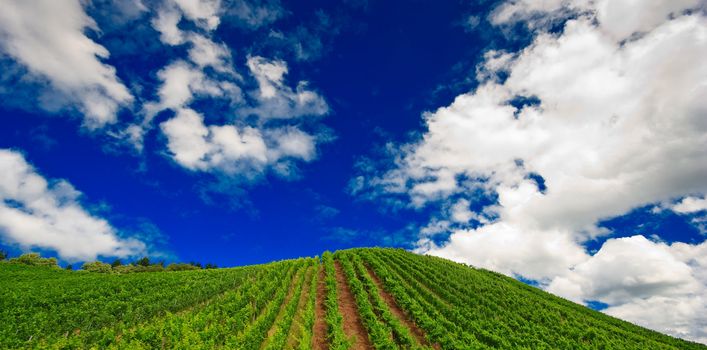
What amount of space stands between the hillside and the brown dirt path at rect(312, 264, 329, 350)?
0.23 feet

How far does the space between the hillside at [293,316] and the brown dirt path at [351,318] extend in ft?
0.29

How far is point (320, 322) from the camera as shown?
26219 mm

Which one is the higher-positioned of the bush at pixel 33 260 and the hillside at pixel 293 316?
the bush at pixel 33 260

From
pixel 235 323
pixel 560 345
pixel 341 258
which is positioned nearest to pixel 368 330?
pixel 235 323

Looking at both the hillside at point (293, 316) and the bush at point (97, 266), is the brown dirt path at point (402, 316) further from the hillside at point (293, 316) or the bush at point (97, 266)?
the bush at point (97, 266)

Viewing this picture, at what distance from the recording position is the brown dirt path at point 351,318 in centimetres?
2300

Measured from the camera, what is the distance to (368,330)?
974 inches

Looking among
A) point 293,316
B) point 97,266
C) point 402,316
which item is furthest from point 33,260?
point 402,316

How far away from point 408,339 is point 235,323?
36.6ft

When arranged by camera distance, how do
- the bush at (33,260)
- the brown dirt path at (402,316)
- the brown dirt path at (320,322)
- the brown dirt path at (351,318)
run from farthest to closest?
the bush at (33,260)
the brown dirt path at (402,316)
the brown dirt path at (351,318)
the brown dirt path at (320,322)

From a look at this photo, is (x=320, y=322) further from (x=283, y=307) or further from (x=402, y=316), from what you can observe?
(x=402, y=316)

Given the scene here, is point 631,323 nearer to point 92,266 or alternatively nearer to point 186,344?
point 186,344

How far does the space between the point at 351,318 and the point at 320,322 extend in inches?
102

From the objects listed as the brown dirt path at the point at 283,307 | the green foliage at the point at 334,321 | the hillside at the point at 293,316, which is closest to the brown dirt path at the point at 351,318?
the hillside at the point at 293,316
